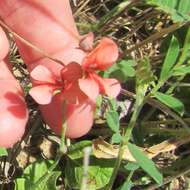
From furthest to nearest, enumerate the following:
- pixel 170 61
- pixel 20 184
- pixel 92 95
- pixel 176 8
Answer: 1. pixel 20 184
2. pixel 176 8
3. pixel 170 61
4. pixel 92 95

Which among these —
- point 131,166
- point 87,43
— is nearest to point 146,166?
point 131,166

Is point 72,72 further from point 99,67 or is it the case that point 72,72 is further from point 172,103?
point 172,103

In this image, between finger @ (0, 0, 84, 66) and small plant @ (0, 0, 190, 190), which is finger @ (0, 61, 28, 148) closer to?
small plant @ (0, 0, 190, 190)

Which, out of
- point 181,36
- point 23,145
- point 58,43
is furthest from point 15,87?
point 181,36

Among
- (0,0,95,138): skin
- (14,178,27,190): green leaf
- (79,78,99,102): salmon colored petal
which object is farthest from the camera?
(14,178,27,190): green leaf

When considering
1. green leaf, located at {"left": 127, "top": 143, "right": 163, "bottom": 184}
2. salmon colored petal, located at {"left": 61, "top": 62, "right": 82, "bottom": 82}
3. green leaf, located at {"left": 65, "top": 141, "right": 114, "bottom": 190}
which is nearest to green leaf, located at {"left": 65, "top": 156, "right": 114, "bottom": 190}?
green leaf, located at {"left": 65, "top": 141, "right": 114, "bottom": 190}

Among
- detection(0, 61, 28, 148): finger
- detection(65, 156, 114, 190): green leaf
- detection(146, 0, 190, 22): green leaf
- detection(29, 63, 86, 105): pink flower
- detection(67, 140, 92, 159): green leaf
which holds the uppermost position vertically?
detection(29, 63, 86, 105): pink flower

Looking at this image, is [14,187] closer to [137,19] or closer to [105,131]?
[105,131]

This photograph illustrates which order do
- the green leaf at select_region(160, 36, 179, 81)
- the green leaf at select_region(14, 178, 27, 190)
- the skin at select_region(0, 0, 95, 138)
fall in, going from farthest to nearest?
the green leaf at select_region(14, 178, 27, 190) → the skin at select_region(0, 0, 95, 138) → the green leaf at select_region(160, 36, 179, 81)

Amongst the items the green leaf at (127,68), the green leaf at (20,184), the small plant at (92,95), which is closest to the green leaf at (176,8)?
the small plant at (92,95)
